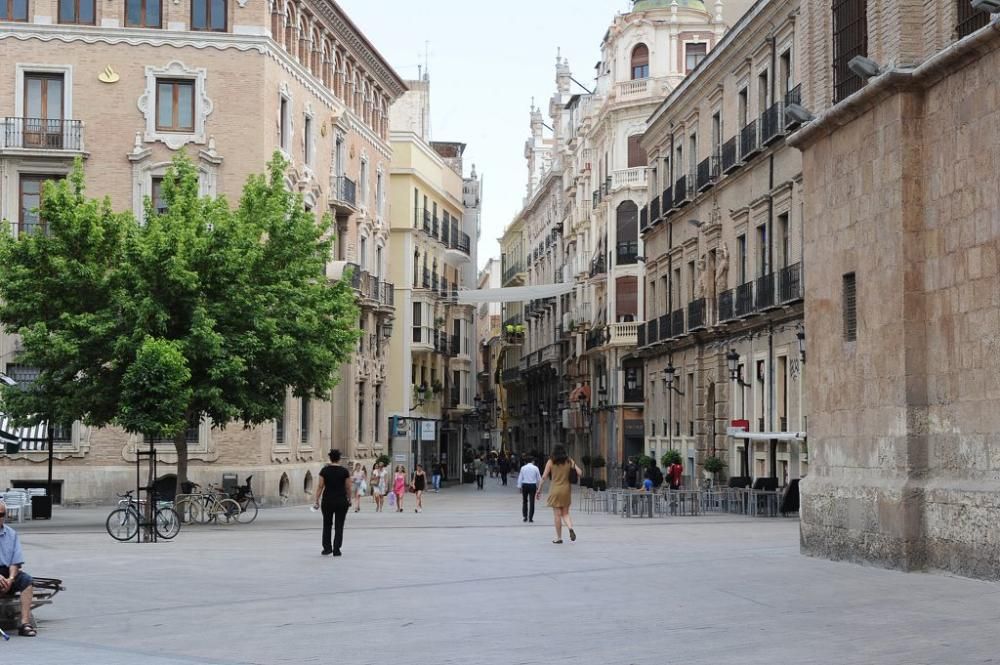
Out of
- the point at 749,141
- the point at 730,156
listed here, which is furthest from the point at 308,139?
the point at 749,141

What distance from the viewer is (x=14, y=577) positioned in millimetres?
12930

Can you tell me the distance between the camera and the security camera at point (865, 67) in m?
18.8

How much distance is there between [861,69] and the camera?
62.0 ft

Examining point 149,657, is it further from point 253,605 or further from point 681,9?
point 681,9

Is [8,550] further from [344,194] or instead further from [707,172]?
[344,194]

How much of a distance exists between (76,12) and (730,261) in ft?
63.7

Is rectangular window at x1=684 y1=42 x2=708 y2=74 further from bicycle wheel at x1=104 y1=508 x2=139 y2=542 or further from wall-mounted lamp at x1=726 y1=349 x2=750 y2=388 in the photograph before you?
bicycle wheel at x1=104 y1=508 x2=139 y2=542

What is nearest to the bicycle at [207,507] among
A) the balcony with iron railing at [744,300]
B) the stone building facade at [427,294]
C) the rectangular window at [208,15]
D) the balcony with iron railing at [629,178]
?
the balcony with iron railing at [744,300]

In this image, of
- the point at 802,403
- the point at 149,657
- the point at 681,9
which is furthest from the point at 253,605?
the point at 681,9

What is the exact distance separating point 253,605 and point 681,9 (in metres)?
51.2

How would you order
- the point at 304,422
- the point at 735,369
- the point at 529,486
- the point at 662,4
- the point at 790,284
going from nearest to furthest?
the point at 529,486, the point at 790,284, the point at 735,369, the point at 304,422, the point at 662,4

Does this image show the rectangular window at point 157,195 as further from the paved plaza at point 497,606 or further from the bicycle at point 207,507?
the paved plaza at point 497,606

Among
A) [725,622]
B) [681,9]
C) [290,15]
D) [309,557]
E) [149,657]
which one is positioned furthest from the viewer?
[681,9]

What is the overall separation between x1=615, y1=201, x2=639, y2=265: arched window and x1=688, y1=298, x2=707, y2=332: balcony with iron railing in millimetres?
16382
